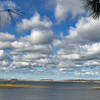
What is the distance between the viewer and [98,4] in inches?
257

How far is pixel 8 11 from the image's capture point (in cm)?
566

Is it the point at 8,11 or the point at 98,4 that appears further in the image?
the point at 98,4

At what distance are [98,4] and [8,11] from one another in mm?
2606

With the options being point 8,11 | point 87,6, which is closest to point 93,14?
point 87,6

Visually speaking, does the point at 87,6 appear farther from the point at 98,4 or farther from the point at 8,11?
the point at 8,11

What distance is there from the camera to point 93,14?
6.55 metres

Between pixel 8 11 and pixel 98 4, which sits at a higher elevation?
pixel 98 4

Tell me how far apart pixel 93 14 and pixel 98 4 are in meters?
0.32

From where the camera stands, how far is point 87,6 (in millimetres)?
6453

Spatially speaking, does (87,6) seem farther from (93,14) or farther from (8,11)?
(8,11)

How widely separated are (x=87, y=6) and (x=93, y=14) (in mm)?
301

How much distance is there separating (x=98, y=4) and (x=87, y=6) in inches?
13.6

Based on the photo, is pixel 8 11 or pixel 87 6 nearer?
pixel 8 11

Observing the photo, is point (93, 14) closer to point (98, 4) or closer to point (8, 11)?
point (98, 4)
